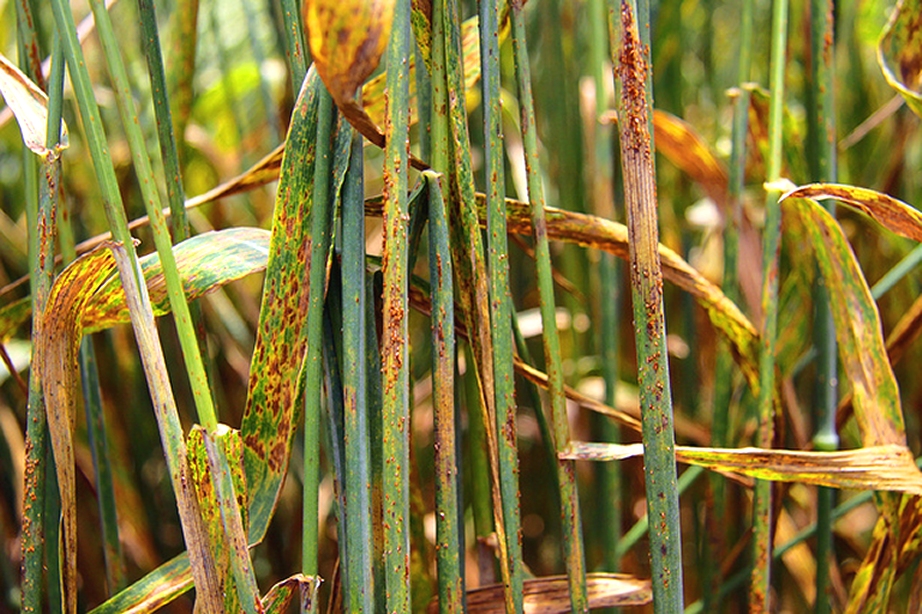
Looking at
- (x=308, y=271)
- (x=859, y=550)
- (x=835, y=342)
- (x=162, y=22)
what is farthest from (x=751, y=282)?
(x=162, y=22)

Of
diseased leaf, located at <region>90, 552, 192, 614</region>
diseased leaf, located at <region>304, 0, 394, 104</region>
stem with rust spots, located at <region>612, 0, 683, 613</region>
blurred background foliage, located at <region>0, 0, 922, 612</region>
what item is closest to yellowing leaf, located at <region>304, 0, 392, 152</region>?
diseased leaf, located at <region>304, 0, 394, 104</region>

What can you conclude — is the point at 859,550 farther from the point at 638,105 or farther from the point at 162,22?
the point at 162,22

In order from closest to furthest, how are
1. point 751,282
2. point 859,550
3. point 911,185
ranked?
1. point 751,282
2. point 859,550
3. point 911,185

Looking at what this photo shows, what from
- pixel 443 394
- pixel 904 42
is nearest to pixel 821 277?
pixel 904 42

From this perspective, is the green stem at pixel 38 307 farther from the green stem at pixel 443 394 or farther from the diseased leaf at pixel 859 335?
the diseased leaf at pixel 859 335

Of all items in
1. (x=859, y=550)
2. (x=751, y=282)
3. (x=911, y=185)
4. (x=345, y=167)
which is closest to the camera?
(x=345, y=167)

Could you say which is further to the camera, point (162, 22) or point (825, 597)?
point (162, 22)

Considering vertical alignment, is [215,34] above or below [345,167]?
above

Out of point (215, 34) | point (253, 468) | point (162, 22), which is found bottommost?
point (253, 468)
